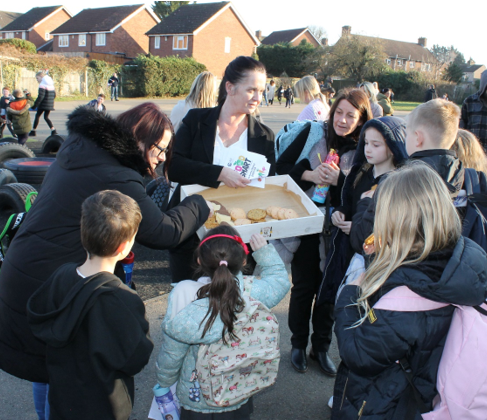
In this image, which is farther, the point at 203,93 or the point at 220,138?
the point at 203,93

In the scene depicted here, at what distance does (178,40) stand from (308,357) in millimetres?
46510

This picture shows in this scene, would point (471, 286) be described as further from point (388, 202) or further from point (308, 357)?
point (308, 357)

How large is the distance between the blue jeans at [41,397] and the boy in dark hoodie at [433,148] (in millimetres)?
1911

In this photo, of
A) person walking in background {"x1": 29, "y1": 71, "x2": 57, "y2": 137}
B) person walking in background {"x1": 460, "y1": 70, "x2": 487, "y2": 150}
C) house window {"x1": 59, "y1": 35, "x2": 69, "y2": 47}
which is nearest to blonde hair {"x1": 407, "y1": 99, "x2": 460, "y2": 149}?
person walking in background {"x1": 460, "y1": 70, "x2": 487, "y2": 150}

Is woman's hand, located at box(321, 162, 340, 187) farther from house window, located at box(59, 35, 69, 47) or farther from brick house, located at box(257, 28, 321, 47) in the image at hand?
brick house, located at box(257, 28, 321, 47)

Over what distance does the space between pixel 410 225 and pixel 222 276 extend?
857 millimetres

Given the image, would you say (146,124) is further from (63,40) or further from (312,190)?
(63,40)

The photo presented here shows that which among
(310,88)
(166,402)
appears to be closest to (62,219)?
(166,402)

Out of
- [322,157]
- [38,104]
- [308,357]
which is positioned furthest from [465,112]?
[38,104]

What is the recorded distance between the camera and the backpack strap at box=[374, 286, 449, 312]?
1637 millimetres

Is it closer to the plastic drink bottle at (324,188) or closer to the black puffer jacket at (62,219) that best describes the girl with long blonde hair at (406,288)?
the black puffer jacket at (62,219)

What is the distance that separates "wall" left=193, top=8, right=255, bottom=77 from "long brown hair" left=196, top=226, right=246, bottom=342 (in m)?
43.3

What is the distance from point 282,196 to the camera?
3.13 meters

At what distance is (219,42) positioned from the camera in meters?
45.3
